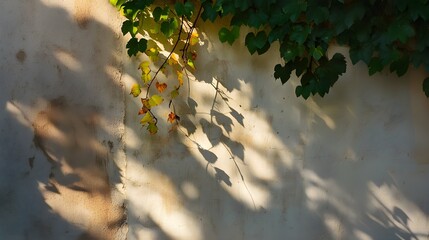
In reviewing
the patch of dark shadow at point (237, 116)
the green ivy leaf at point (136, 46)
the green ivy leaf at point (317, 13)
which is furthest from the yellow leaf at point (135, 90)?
the green ivy leaf at point (317, 13)

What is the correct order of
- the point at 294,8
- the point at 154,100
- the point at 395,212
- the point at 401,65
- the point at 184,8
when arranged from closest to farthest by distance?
1. the point at 294,8
2. the point at 184,8
3. the point at 401,65
4. the point at 154,100
5. the point at 395,212

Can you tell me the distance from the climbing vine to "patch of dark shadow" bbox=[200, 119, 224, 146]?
195mm

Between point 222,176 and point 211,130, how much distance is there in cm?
31

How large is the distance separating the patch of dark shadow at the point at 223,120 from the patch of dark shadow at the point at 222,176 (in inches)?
10.6

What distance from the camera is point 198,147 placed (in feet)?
10.8

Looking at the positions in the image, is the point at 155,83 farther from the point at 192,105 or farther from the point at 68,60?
the point at 68,60

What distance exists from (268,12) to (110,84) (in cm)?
105

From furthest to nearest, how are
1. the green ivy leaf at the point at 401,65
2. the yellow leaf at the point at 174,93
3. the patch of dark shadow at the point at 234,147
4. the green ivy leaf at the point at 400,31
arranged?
the patch of dark shadow at the point at 234,147 < the yellow leaf at the point at 174,93 < the green ivy leaf at the point at 401,65 < the green ivy leaf at the point at 400,31

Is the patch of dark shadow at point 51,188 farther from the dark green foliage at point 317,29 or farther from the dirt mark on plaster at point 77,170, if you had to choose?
the dark green foliage at point 317,29

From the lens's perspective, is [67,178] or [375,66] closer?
[375,66]

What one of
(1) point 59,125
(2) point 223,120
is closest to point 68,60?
(1) point 59,125

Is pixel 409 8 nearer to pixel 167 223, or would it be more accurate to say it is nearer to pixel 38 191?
pixel 167 223

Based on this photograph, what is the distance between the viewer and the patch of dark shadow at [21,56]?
312 cm

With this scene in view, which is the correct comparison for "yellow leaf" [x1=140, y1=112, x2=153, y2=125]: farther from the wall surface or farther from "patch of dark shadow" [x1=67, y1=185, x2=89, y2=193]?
"patch of dark shadow" [x1=67, y1=185, x2=89, y2=193]
